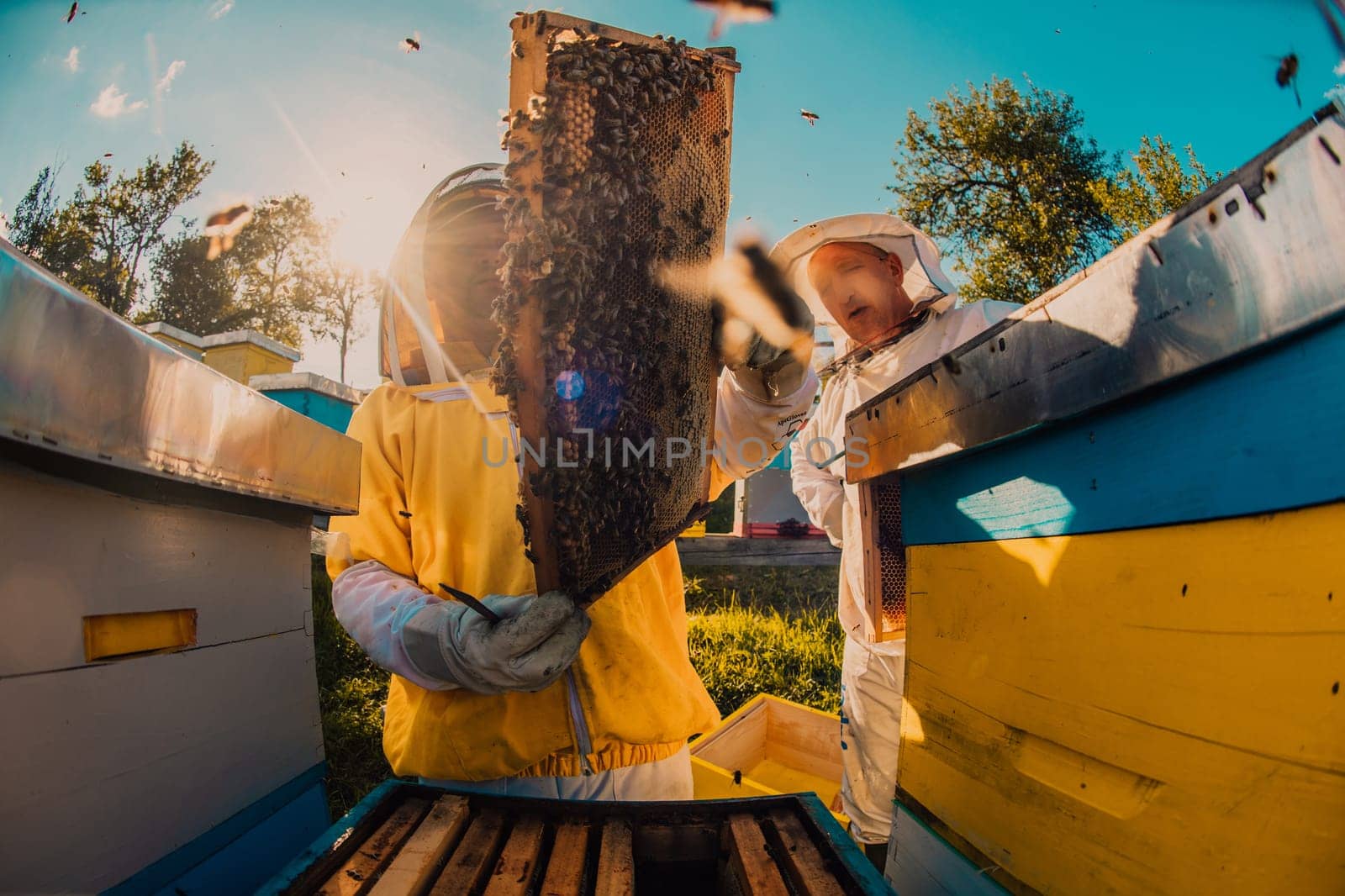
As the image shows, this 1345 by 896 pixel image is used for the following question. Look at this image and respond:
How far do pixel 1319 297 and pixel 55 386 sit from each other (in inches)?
53.8

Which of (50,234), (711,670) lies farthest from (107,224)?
(711,670)

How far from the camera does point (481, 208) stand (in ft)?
6.22

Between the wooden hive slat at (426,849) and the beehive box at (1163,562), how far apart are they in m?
0.88

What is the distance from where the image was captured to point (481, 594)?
5.38ft

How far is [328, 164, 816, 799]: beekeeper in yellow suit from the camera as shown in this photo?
1.50m

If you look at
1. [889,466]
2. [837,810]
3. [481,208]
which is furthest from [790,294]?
[837,810]

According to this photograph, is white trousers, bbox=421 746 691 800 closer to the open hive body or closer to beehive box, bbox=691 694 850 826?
the open hive body

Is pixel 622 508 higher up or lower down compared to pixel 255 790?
higher up

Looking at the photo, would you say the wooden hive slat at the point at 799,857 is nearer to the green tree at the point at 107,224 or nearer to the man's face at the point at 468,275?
the man's face at the point at 468,275

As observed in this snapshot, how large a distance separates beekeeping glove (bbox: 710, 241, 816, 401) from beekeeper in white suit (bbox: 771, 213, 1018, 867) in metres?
1.21

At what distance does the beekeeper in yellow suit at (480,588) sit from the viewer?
1505 mm

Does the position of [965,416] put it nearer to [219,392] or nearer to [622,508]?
[622,508]

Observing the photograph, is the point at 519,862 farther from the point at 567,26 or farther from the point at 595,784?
the point at 567,26

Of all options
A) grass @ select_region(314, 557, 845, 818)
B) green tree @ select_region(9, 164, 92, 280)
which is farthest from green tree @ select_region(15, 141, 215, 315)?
grass @ select_region(314, 557, 845, 818)
